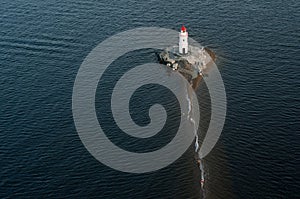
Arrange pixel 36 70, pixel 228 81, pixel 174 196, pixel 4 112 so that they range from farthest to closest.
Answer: pixel 36 70 < pixel 228 81 < pixel 4 112 < pixel 174 196

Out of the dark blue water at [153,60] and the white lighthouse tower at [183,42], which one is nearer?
the dark blue water at [153,60]

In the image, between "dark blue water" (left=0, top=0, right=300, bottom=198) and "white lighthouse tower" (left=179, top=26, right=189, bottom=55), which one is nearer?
"dark blue water" (left=0, top=0, right=300, bottom=198)

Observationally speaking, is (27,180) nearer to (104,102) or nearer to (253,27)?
(104,102)

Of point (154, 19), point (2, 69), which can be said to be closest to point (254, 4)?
point (154, 19)

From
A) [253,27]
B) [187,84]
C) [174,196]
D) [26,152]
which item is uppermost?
[253,27]
